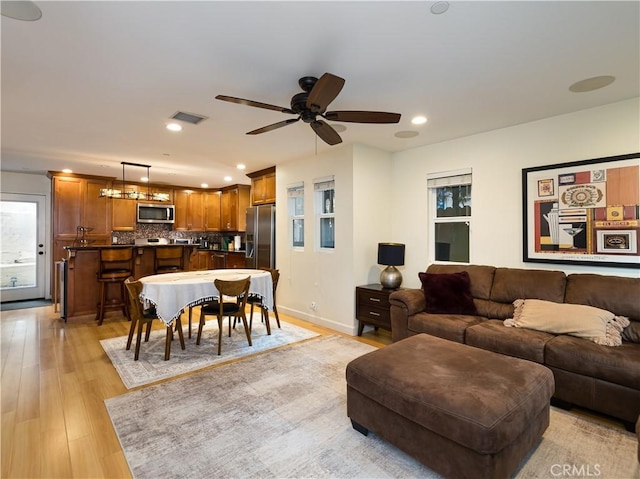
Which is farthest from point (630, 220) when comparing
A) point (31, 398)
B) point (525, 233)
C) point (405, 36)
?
point (31, 398)

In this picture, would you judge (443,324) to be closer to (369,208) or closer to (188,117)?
(369,208)

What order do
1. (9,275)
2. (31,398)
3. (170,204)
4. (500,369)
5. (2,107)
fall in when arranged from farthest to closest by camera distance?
(170,204), (9,275), (2,107), (31,398), (500,369)

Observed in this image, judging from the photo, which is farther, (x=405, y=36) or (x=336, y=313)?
(x=336, y=313)

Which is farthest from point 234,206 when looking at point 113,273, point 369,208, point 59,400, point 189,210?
point 59,400

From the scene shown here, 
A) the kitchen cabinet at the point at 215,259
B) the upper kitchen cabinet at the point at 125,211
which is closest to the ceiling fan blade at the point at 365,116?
the kitchen cabinet at the point at 215,259

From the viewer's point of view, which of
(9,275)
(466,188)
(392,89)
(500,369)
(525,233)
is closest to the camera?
(500,369)

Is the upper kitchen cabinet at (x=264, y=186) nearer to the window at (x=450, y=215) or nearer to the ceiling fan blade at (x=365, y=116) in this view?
the window at (x=450, y=215)

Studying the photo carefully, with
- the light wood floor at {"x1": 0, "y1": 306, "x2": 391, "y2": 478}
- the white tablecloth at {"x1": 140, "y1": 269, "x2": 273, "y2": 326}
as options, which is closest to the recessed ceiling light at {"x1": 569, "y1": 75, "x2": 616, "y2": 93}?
the light wood floor at {"x1": 0, "y1": 306, "x2": 391, "y2": 478}

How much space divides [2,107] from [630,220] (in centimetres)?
599

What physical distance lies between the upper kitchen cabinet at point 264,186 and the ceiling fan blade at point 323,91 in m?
3.59

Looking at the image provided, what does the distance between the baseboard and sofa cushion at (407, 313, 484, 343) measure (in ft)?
3.57

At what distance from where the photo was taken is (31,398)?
2600 millimetres

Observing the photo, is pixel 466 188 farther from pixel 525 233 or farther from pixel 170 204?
pixel 170 204

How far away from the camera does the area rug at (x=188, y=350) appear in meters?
3.12
